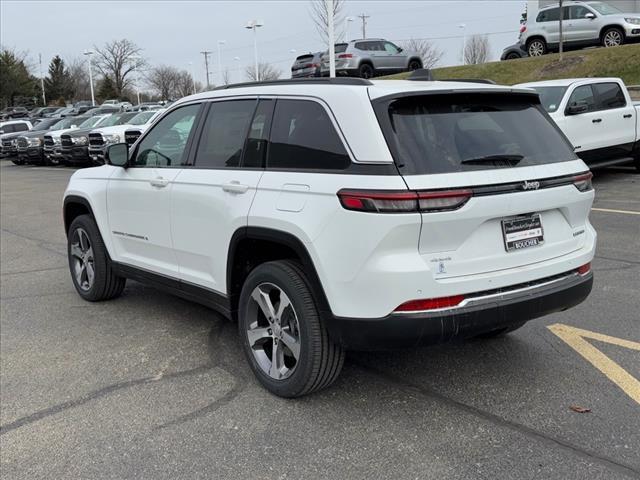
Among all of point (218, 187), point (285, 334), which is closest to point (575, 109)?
point (218, 187)

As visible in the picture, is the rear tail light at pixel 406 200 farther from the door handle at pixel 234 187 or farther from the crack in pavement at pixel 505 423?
the crack in pavement at pixel 505 423

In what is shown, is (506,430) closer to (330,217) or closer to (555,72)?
(330,217)

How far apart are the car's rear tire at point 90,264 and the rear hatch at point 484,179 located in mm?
3294

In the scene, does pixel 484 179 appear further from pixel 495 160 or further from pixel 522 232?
pixel 522 232

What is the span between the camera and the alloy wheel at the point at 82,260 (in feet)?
18.7

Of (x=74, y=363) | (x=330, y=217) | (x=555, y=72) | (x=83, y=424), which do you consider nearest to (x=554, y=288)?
(x=330, y=217)

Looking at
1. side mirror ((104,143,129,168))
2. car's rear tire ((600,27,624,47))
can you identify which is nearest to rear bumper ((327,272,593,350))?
side mirror ((104,143,129,168))

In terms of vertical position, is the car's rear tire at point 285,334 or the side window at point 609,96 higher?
the side window at point 609,96

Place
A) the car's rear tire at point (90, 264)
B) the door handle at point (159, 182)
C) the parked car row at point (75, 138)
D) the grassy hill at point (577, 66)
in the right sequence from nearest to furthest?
1. the door handle at point (159, 182)
2. the car's rear tire at point (90, 264)
3. the parked car row at point (75, 138)
4. the grassy hill at point (577, 66)

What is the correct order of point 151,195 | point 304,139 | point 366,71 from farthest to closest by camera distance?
point 366,71, point 151,195, point 304,139

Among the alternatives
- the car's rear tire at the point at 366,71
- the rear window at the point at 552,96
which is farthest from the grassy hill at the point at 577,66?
the rear window at the point at 552,96

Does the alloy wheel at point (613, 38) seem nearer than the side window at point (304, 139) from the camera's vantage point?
No

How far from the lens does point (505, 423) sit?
3.31 metres

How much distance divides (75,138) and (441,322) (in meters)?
21.9
